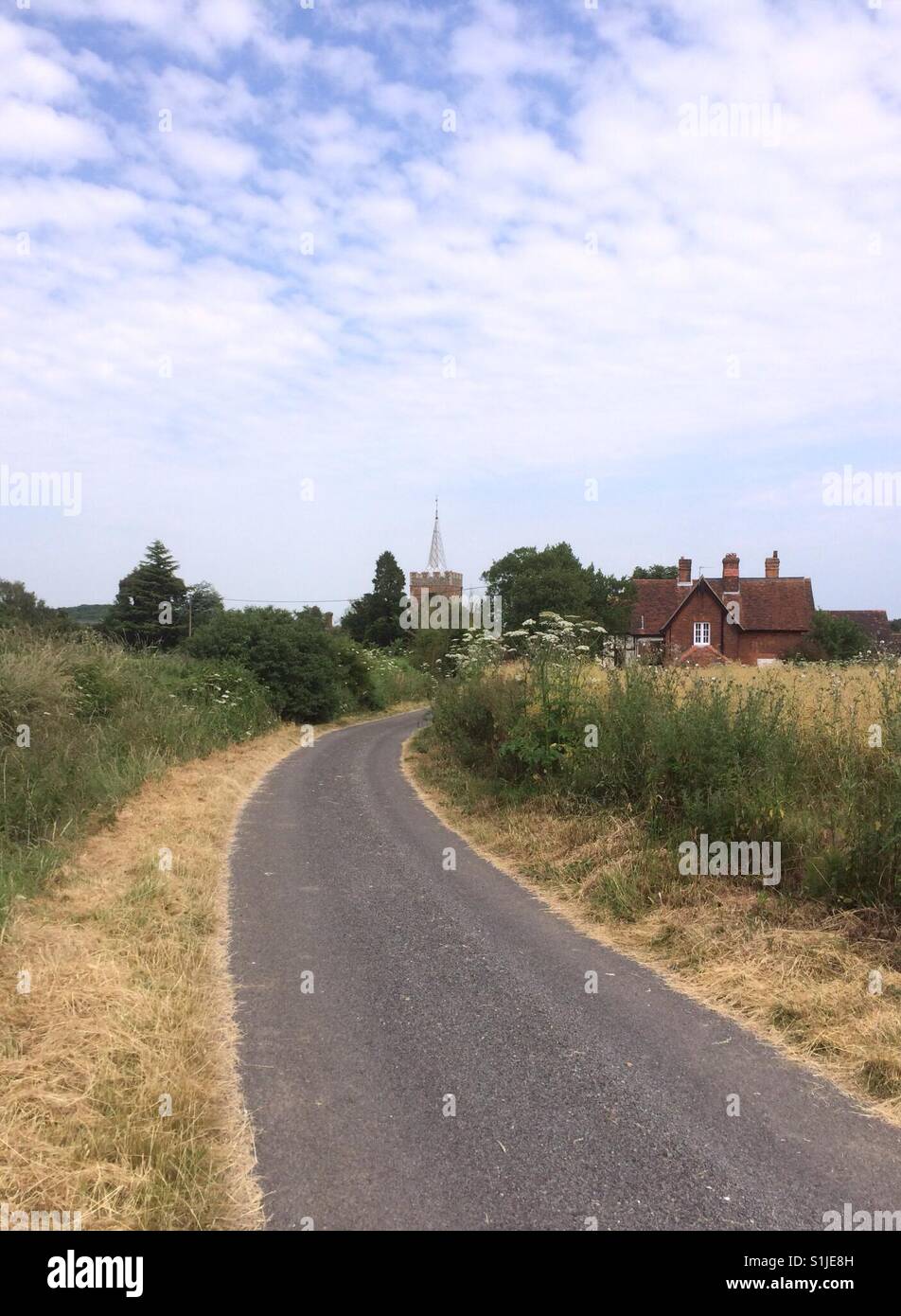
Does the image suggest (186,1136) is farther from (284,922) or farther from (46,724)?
(46,724)

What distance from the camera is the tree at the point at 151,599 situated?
4646 centimetres

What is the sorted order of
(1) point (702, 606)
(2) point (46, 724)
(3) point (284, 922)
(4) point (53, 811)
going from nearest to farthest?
(3) point (284, 922) < (4) point (53, 811) < (2) point (46, 724) < (1) point (702, 606)

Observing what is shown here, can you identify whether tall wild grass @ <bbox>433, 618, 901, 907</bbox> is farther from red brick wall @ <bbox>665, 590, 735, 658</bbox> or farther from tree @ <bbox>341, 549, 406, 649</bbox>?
tree @ <bbox>341, 549, 406, 649</bbox>

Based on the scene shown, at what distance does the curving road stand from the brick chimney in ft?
150

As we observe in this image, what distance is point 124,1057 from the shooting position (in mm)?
4410

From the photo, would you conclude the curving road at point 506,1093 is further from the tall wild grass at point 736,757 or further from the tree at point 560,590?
the tree at point 560,590

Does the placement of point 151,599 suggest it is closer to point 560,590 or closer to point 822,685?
point 560,590

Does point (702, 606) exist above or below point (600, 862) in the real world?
above

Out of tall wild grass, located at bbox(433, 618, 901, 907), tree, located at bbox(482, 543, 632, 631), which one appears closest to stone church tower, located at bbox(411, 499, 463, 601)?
tree, located at bbox(482, 543, 632, 631)

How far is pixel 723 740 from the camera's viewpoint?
26.8ft

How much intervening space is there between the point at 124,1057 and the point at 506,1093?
203cm

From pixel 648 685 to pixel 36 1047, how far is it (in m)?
7.83
